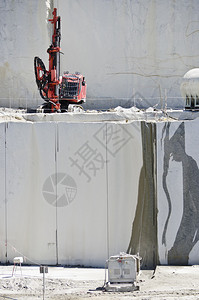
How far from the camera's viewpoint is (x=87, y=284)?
13.8 m

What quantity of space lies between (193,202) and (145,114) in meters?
2.96

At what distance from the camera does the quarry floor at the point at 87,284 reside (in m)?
12.9

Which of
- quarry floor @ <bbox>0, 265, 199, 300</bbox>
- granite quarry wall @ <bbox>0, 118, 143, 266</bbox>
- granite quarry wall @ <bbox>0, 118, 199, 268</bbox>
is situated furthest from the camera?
granite quarry wall @ <bbox>0, 118, 143, 266</bbox>

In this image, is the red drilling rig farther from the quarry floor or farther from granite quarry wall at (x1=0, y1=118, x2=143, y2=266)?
the quarry floor

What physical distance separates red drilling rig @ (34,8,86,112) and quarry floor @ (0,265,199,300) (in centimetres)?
578

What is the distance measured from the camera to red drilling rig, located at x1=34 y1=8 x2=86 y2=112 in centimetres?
1938

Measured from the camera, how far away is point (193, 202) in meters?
15.5

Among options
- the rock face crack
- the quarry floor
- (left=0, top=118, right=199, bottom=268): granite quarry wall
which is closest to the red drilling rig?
(left=0, top=118, right=199, bottom=268): granite quarry wall

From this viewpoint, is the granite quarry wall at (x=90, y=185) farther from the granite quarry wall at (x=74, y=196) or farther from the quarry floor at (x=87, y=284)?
the quarry floor at (x=87, y=284)

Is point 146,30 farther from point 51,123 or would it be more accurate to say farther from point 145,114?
point 51,123

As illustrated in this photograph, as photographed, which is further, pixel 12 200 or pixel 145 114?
pixel 145 114

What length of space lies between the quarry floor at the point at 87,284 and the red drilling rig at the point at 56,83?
5.78 meters

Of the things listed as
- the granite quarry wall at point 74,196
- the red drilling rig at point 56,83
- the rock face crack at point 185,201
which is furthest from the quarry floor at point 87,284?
the red drilling rig at point 56,83

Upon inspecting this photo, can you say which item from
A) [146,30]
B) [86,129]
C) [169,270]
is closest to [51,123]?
[86,129]
